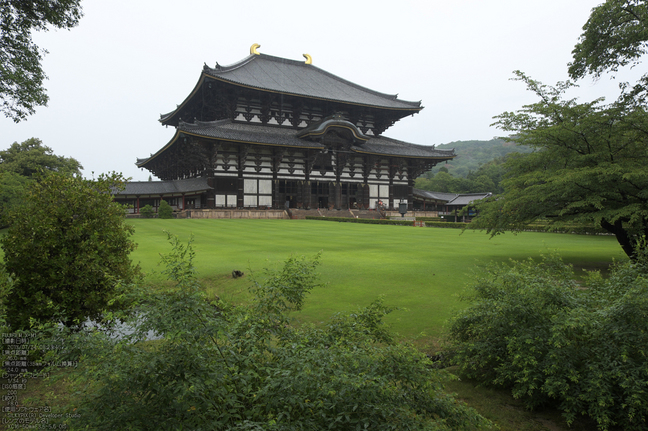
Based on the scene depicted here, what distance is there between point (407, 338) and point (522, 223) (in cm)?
849

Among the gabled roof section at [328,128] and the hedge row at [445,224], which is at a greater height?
the gabled roof section at [328,128]

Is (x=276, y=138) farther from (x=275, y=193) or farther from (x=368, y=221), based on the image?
(x=368, y=221)

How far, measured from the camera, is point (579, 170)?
420 inches

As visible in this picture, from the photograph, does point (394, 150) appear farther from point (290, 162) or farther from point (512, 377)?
point (512, 377)

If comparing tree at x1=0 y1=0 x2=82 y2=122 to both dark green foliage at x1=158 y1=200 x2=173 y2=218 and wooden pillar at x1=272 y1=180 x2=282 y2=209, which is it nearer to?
dark green foliage at x1=158 y1=200 x2=173 y2=218

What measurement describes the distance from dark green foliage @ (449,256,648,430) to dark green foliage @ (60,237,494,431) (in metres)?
1.50

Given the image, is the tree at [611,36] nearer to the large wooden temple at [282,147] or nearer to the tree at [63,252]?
the tree at [63,252]

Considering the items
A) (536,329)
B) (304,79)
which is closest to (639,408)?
(536,329)

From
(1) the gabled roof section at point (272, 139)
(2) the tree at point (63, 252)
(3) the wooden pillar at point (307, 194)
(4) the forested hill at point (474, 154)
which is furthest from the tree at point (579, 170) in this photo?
(4) the forested hill at point (474, 154)

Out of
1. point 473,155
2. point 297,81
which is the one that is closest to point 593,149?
point 297,81

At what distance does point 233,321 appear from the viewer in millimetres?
4090

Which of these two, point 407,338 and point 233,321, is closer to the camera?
point 233,321

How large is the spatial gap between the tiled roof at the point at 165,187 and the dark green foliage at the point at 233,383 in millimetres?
34379

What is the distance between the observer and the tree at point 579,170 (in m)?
10.3
